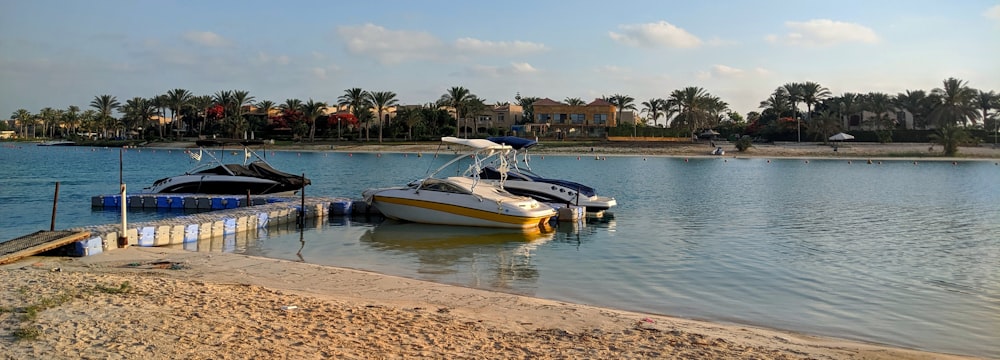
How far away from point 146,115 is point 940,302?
12907 centimetres

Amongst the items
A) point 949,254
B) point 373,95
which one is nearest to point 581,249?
point 949,254

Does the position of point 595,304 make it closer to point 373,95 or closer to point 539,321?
point 539,321

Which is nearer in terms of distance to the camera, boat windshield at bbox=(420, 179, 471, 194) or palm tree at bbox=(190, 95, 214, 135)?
boat windshield at bbox=(420, 179, 471, 194)

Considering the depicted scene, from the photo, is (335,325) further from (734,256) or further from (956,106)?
(956,106)

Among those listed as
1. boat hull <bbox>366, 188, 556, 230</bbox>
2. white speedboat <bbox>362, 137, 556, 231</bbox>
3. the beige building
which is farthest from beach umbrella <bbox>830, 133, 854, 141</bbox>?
boat hull <bbox>366, 188, 556, 230</bbox>

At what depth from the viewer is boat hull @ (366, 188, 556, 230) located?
21.8 metres

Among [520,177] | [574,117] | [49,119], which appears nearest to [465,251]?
[520,177]

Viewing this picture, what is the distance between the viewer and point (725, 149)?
93062 millimetres

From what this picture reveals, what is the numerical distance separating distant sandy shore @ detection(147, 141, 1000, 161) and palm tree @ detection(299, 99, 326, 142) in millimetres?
5336

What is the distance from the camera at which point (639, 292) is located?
13.5 metres

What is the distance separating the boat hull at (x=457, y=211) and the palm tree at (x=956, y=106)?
297ft

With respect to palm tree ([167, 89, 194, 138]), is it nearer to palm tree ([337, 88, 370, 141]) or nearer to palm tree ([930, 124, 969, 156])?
palm tree ([337, 88, 370, 141])

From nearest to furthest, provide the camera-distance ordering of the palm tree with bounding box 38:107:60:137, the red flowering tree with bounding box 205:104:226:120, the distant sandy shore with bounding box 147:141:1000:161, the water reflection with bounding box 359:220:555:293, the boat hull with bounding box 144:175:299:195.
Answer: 1. the water reflection with bounding box 359:220:555:293
2. the boat hull with bounding box 144:175:299:195
3. the distant sandy shore with bounding box 147:141:1000:161
4. the red flowering tree with bounding box 205:104:226:120
5. the palm tree with bounding box 38:107:60:137

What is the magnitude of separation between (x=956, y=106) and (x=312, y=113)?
9034cm
